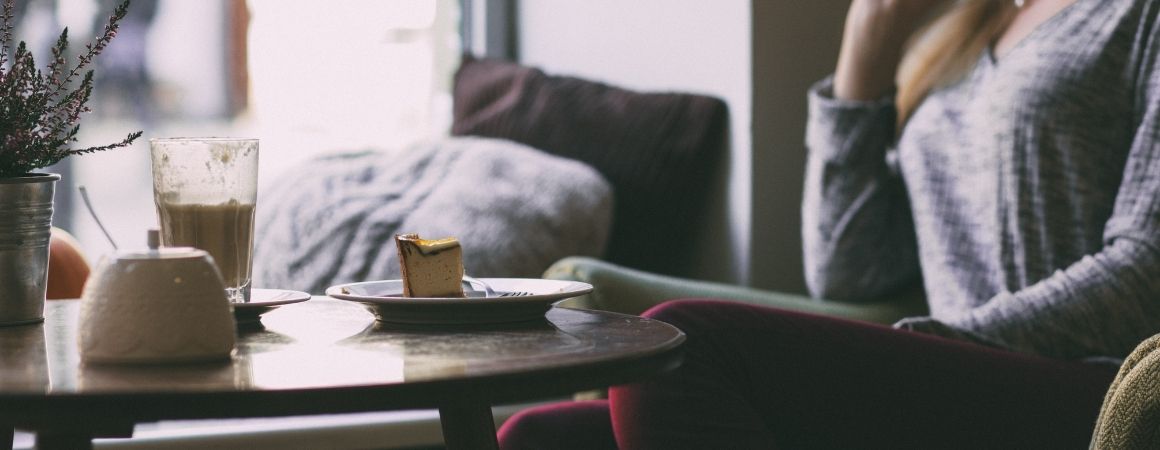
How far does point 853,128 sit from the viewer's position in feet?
5.44

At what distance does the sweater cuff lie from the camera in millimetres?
1654

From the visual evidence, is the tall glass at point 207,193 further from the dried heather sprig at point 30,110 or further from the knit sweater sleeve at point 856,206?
the knit sweater sleeve at point 856,206

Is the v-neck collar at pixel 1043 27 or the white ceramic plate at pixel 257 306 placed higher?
the v-neck collar at pixel 1043 27

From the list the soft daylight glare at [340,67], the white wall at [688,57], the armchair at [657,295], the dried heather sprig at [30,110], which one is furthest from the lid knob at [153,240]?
the soft daylight glare at [340,67]

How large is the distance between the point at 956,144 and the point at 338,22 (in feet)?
5.77

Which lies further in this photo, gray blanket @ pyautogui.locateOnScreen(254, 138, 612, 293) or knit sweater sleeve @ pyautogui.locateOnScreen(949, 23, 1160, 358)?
gray blanket @ pyautogui.locateOnScreen(254, 138, 612, 293)

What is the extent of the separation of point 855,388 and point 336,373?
61cm

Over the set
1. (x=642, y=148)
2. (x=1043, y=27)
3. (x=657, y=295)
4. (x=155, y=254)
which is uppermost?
(x=1043, y=27)

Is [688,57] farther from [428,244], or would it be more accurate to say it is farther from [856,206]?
[428,244]

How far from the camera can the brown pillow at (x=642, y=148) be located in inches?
81.5

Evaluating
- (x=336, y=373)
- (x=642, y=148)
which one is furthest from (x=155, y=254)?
(x=642, y=148)

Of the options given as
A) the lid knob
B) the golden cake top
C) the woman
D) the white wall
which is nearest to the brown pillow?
the white wall

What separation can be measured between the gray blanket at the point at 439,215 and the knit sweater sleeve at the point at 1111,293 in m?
0.78

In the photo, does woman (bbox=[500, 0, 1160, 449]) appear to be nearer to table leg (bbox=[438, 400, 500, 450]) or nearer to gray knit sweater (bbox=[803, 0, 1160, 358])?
gray knit sweater (bbox=[803, 0, 1160, 358])
